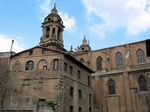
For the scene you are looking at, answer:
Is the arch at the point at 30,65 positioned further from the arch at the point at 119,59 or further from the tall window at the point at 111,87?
the arch at the point at 119,59

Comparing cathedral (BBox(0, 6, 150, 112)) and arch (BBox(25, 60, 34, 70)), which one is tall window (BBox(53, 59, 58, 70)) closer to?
cathedral (BBox(0, 6, 150, 112))

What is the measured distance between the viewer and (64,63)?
2320cm

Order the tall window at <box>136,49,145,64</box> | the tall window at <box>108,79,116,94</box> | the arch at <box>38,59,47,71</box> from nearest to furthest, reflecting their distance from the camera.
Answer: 1. the arch at <box>38,59,47,71</box>
2. the tall window at <box>108,79,116,94</box>
3. the tall window at <box>136,49,145,64</box>

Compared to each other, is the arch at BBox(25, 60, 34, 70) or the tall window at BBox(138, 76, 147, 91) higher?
the arch at BBox(25, 60, 34, 70)

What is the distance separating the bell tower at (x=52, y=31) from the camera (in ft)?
114

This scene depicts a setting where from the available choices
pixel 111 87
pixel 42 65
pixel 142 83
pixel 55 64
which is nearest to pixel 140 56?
pixel 142 83

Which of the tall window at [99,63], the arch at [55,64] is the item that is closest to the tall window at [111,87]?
the tall window at [99,63]

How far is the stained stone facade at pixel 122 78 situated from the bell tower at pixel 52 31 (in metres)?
7.50

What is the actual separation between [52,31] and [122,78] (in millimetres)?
14613

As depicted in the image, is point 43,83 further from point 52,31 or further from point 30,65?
point 52,31

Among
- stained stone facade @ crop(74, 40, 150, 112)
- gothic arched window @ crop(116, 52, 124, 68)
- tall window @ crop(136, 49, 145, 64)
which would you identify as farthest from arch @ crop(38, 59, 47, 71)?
tall window @ crop(136, 49, 145, 64)

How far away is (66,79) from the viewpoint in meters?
22.8

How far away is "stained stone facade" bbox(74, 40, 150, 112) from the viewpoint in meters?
30.9

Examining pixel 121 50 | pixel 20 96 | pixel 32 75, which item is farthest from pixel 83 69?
pixel 121 50
